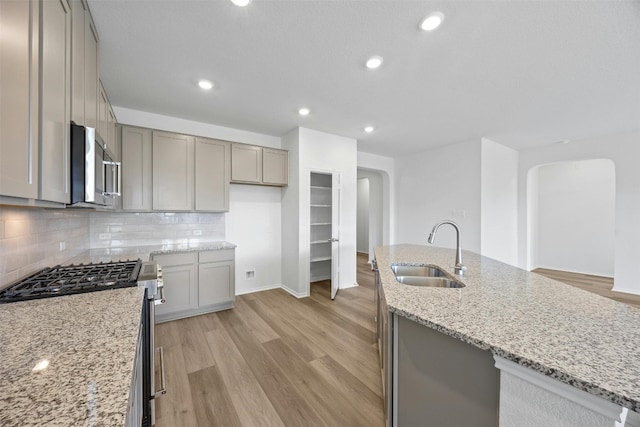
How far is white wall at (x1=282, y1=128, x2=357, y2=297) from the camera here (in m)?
3.74

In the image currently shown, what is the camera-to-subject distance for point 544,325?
2.99 feet

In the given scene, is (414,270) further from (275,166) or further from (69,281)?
(275,166)

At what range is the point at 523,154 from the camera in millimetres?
5113

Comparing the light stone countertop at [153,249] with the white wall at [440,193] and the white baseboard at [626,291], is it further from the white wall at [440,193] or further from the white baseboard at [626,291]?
the white baseboard at [626,291]

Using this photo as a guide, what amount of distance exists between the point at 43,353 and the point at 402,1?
2.31 metres

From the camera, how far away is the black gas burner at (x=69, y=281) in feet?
3.84

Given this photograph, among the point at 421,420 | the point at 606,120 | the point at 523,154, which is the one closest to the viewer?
the point at 421,420

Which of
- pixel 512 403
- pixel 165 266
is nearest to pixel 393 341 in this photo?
pixel 512 403

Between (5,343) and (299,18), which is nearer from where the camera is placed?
(5,343)

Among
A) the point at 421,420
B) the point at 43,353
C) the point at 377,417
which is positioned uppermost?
the point at 43,353

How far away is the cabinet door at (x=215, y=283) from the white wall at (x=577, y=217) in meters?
6.14

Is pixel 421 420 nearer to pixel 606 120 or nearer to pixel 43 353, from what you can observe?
pixel 43 353

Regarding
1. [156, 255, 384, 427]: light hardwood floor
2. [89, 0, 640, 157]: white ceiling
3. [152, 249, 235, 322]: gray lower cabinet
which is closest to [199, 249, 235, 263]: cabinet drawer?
[152, 249, 235, 322]: gray lower cabinet

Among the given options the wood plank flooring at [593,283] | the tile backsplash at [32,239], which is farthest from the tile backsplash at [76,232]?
the wood plank flooring at [593,283]
